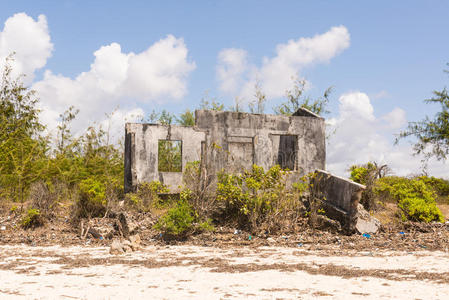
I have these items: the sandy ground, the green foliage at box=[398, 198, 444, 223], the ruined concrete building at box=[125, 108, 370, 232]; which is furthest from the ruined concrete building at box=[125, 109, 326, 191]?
the sandy ground

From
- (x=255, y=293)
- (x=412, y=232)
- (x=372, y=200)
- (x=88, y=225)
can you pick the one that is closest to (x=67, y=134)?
(x=88, y=225)

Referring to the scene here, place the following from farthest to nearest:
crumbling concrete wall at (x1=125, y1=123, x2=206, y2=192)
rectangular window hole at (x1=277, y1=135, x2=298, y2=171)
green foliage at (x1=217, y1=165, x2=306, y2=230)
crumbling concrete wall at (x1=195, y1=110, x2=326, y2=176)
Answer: rectangular window hole at (x1=277, y1=135, x2=298, y2=171)
crumbling concrete wall at (x1=195, y1=110, x2=326, y2=176)
crumbling concrete wall at (x1=125, y1=123, x2=206, y2=192)
green foliage at (x1=217, y1=165, x2=306, y2=230)

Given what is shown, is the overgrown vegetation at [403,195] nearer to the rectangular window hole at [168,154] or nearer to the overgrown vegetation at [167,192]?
the overgrown vegetation at [167,192]

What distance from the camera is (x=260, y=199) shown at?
10.1 meters

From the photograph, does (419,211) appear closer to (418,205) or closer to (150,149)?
(418,205)

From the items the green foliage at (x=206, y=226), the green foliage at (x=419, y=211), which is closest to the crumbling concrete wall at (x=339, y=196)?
the green foliage at (x=419, y=211)

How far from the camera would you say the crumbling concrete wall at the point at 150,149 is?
13461 mm

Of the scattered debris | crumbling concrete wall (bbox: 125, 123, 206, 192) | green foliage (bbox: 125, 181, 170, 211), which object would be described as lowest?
the scattered debris

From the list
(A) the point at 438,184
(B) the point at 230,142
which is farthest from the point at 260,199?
(A) the point at 438,184

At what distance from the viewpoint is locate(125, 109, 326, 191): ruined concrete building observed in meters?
13.6

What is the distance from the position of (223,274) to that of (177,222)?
3.36 metres

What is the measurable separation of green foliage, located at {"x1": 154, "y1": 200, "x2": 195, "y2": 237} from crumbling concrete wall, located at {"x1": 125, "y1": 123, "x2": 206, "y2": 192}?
13.8ft

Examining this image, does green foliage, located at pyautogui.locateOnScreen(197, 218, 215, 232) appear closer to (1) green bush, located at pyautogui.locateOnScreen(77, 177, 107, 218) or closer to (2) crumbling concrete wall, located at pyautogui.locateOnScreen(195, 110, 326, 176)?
(1) green bush, located at pyautogui.locateOnScreen(77, 177, 107, 218)

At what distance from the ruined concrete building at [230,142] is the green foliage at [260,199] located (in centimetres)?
94
